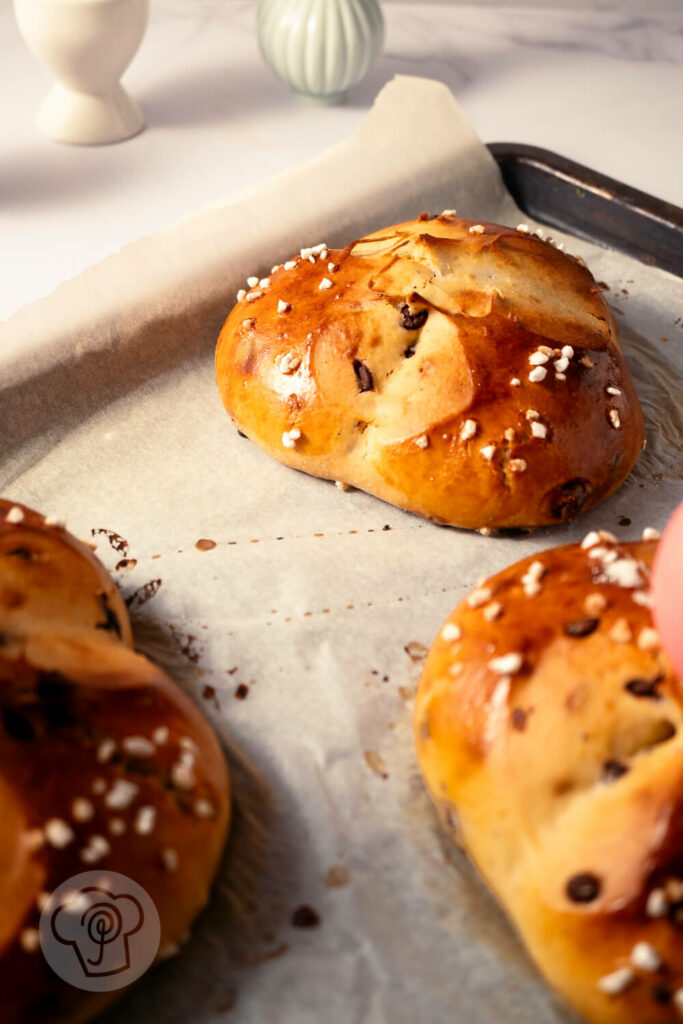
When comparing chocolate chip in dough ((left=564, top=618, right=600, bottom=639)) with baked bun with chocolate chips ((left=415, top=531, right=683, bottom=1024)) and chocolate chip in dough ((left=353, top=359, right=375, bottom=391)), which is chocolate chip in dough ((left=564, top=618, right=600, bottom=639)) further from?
chocolate chip in dough ((left=353, top=359, right=375, bottom=391))

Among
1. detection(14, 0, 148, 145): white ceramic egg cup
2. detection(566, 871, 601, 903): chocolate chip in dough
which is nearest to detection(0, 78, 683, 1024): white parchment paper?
detection(566, 871, 601, 903): chocolate chip in dough

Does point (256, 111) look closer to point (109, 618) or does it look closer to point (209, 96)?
point (209, 96)

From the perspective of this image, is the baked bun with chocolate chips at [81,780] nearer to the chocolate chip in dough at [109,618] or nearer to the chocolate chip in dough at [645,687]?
the chocolate chip in dough at [109,618]

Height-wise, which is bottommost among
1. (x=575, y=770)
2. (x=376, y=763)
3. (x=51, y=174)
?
(x=376, y=763)

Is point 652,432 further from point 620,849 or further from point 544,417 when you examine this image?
point 620,849

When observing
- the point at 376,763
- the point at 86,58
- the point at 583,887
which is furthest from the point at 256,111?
the point at 583,887

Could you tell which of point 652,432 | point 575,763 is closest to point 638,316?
point 652,432

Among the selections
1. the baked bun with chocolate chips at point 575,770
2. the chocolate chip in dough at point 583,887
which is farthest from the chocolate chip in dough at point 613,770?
the chocolate chip in dough at point 583,887
